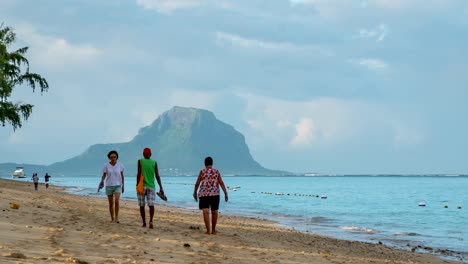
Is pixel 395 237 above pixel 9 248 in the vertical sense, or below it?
below

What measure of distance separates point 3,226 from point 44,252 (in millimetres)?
3225

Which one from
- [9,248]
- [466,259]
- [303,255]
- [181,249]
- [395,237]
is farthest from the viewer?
[395,237]

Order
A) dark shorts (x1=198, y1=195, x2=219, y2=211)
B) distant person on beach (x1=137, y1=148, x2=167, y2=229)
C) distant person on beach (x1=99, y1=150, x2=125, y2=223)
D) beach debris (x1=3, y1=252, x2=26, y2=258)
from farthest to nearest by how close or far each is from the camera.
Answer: distant person on beach (x1=99, y1=150, x2=125, y2=223) → distant person on beach (x1=137, y1=148, x2=167, y2=229) → dark shorts (x1=198, y1=195, x2=219, y2=211) → beach debris (x1=3, y1=252, x2=26, y2=258)

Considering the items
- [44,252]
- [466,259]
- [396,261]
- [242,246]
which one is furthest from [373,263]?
[44,252]

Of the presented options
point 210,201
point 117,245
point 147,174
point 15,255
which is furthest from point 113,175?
point 15,255

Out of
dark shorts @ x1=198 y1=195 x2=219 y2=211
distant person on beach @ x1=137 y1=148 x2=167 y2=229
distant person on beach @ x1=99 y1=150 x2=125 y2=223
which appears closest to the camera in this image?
dark shorts @ x1=198 y1=195 x2=219 y2=211

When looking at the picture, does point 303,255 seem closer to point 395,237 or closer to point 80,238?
point 80,238

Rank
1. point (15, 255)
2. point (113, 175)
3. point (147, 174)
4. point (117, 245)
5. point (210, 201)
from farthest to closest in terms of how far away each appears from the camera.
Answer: point (113, 175)
point (147, 174)
point (210, 201)
point (117, 245)
point (15, 255)

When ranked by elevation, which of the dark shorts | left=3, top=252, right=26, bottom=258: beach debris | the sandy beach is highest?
the dark shorts

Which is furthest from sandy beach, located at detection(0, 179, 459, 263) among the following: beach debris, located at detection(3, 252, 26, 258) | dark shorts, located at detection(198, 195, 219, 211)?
dark shorts, located at detection(198, 195, 219, 211)

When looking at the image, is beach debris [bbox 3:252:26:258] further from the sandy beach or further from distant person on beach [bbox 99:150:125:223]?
distant person on beach [bbox 99:150:125:223]

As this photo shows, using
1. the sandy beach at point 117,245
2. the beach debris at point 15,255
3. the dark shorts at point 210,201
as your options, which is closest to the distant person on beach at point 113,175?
the sandy beach at point 117,245

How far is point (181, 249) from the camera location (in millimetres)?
10992

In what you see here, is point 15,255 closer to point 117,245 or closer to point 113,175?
point 117,245
